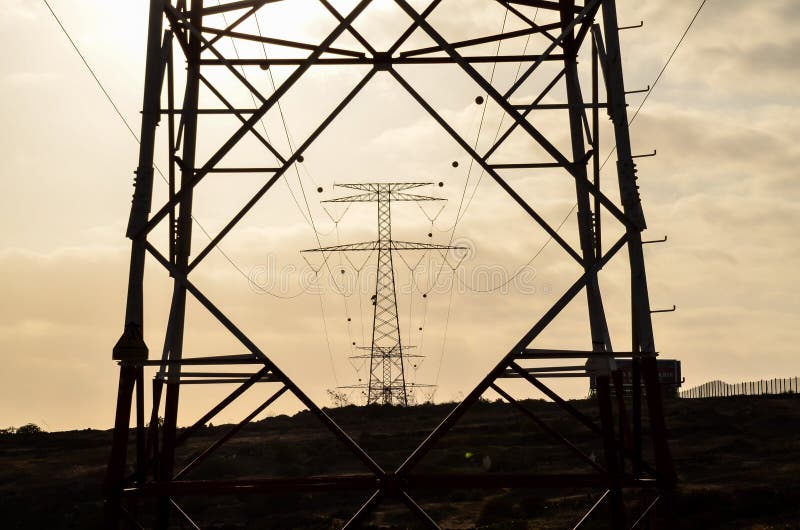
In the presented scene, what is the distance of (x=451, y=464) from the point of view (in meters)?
54.3

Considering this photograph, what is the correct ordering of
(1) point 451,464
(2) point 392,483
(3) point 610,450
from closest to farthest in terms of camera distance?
1. (2) point 392,483
2. (3) point 610,450
3. (1) point 451,464

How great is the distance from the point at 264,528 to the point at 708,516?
15.3m

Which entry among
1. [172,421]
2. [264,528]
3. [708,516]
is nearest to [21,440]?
[264,528]

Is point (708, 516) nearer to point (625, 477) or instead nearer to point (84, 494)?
point (625, 477)

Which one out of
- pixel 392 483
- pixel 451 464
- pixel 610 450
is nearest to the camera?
pixel 392 483

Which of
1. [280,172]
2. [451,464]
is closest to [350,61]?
[280,172]

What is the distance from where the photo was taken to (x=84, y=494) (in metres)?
48.8

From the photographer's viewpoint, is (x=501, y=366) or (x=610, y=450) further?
(x=610, y=450)

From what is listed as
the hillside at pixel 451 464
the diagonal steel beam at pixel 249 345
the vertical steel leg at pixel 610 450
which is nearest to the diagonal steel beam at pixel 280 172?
the diagonal steel beam at pixel 249 345

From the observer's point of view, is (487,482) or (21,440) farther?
(21,440)

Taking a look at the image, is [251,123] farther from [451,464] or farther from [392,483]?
Answer: [451,464]

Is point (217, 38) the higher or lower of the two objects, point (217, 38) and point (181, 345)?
the higher

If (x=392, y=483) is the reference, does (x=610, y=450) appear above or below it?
above

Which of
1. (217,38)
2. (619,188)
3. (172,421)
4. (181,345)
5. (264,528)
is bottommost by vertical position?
(264,528)
